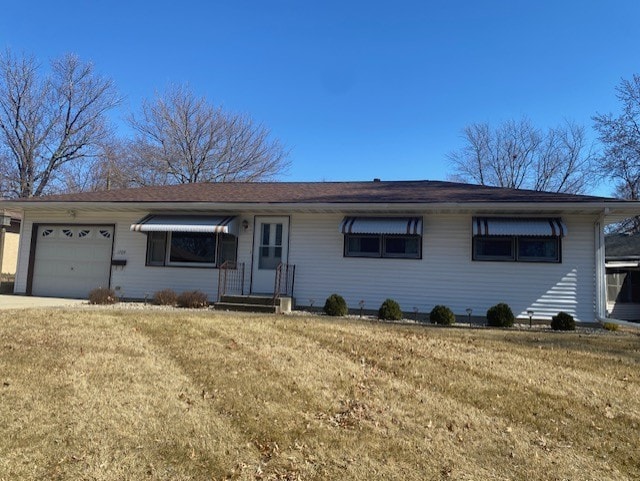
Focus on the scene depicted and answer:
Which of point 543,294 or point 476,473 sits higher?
point 543,294

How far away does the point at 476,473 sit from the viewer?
128 inches

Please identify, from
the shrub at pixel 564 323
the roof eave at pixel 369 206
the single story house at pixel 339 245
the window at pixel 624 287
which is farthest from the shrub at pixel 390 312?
the window at pixel 624 287

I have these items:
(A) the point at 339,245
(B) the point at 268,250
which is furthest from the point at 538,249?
(B) the point at 268,250

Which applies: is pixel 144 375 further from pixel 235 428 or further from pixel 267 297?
pixel 267 297

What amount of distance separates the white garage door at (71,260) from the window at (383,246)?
23.3ft

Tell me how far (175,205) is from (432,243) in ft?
22.4

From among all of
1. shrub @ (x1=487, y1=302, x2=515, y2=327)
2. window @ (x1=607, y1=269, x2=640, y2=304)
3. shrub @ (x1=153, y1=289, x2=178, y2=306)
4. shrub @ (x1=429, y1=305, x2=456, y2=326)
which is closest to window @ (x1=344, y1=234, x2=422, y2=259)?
shrub @ (x1=429, y1=305, x2=456, y2=326)

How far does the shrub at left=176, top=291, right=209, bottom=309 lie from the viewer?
456 inches

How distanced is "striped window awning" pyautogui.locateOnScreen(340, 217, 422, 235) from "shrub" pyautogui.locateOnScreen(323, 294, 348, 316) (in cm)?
176

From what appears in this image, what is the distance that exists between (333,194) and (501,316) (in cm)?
544

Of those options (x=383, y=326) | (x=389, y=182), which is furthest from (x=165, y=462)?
(x=389, y=182)

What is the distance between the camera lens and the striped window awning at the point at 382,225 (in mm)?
11527

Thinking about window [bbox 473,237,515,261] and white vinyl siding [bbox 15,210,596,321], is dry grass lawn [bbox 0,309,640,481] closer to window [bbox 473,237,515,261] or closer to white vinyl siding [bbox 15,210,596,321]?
white vinyl siding [bbox 15,210,596,321]

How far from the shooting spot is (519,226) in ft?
36.0
